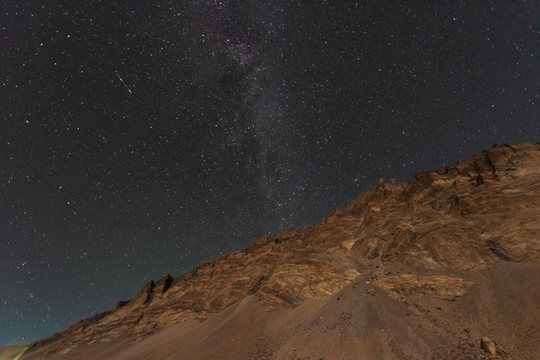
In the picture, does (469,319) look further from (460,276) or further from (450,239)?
(450,239)

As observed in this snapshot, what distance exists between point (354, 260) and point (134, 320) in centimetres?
3326

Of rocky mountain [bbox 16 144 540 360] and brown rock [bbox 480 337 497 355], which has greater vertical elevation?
rocky mountain [bbox 16 144 540 360]

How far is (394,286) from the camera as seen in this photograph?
24.0 metres

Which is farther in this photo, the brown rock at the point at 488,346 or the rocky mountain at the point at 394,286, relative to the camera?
the rocky mountain at the point at 394,286

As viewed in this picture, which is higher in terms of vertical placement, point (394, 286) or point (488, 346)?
point (394, 286)

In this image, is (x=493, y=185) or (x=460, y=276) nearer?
(x=460, y=276)

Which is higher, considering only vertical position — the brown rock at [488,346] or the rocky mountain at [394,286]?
the rocky mountain at [394,286]

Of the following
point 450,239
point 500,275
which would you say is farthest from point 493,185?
point 500,275

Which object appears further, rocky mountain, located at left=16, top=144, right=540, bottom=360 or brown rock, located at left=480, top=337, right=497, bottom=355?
rocky mountain, located at left=16, top=144, right=540, bottom=360

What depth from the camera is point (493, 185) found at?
81.9ft

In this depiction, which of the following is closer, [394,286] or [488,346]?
[488,346]

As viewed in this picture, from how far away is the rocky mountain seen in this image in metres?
18.0

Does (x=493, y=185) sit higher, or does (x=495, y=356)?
(x=493, y=185)

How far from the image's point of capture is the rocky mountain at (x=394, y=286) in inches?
711
